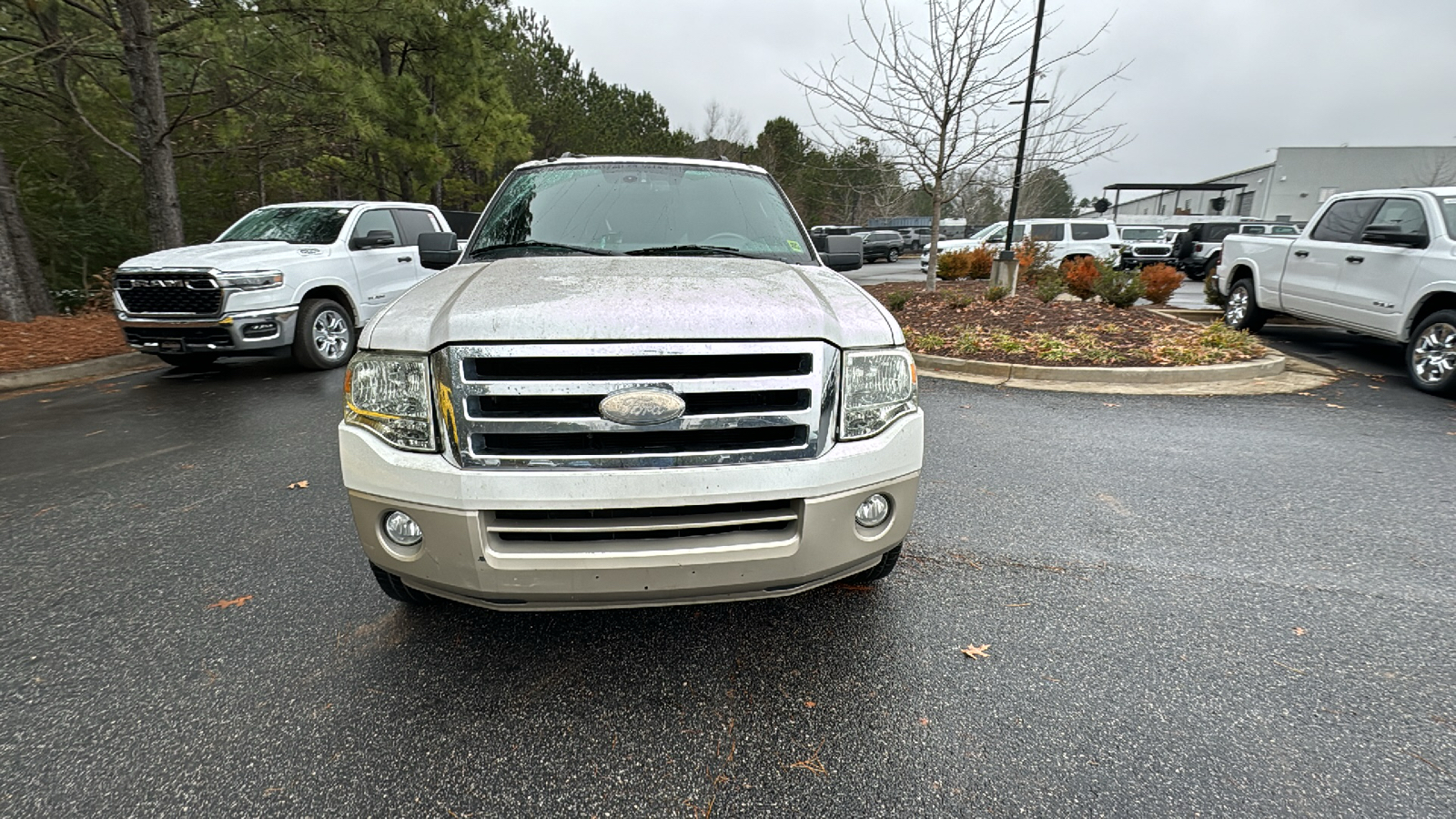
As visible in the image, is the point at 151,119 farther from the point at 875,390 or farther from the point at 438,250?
the point at 875,390

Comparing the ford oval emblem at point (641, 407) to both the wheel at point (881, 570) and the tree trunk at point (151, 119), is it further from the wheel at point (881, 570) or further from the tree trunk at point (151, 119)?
the tree trunk at point (151, 119)

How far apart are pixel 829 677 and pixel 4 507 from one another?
4782mm

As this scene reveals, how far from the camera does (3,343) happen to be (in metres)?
7.77

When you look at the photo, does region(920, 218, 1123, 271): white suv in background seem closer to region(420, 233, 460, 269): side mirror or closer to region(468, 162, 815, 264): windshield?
region(468, 162, 815, 264): windshield

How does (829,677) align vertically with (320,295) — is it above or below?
below

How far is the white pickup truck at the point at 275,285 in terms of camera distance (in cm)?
661

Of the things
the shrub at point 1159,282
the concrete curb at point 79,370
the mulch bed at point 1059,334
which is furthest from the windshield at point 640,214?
the shrub at point 1159,282

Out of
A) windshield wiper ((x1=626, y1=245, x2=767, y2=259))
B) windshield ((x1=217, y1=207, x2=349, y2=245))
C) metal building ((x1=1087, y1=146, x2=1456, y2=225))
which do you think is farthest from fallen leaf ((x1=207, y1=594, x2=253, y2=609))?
metal building ((x1=1087, y1=146, x2=1456, y2=225))

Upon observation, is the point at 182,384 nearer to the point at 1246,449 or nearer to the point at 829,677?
the point at 829,677

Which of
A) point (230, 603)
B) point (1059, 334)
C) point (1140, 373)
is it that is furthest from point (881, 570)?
point (1059, 334)

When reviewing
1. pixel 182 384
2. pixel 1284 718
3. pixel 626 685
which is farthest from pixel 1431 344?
pixel 182 384

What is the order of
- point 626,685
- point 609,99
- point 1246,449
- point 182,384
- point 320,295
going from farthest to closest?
point 609,99 → point 320,295 → point 182,384 → point 1246,449 → point 626,685

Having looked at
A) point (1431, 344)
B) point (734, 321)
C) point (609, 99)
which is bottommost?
point (1431, 344)

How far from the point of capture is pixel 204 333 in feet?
21.9
